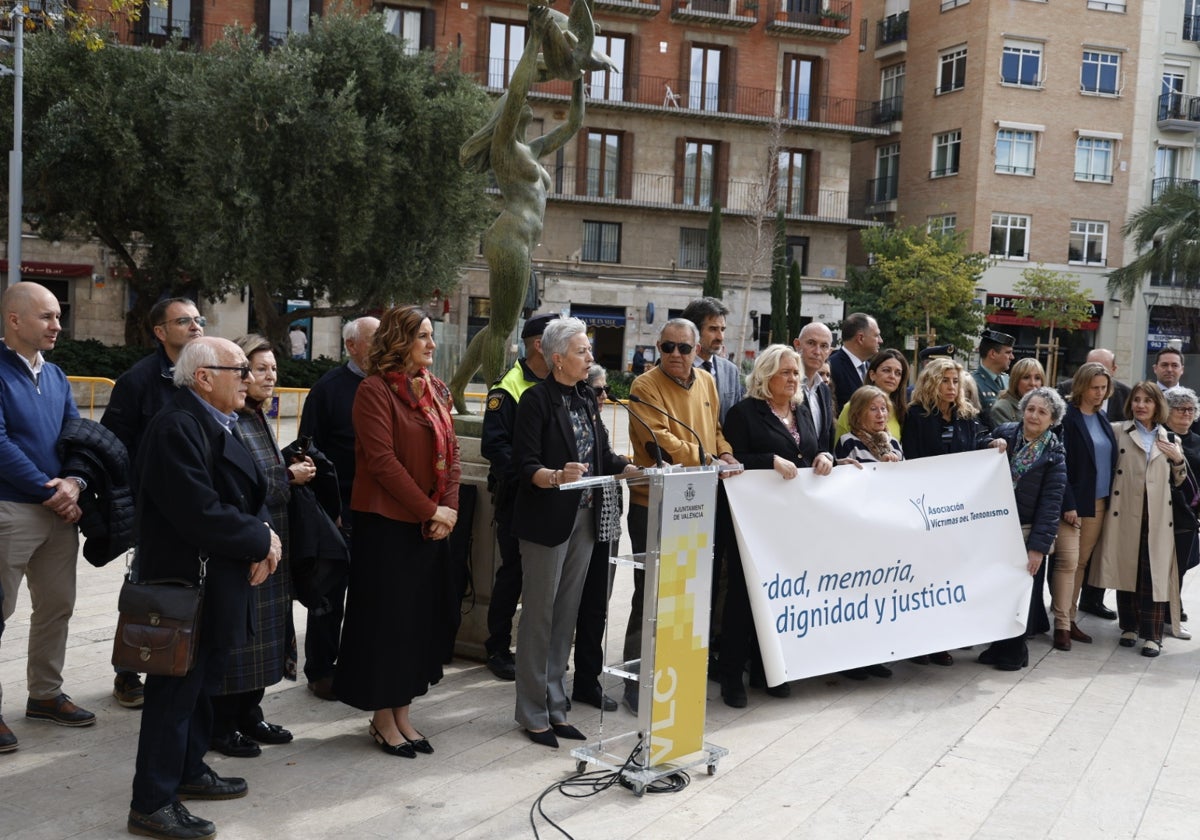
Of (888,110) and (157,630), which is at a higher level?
(888,110)

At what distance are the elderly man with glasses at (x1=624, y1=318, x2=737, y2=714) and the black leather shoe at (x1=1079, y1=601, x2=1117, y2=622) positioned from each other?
13.9ft

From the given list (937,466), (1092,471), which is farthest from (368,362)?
(1092,471)

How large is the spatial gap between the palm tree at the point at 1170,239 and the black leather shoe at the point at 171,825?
1567 inches

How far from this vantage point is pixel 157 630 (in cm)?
396

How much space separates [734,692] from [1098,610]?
4142mm

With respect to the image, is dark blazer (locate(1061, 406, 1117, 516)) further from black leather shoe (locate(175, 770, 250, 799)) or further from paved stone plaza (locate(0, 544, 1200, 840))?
black leather shoe (locate(175, 770, 250, 799))

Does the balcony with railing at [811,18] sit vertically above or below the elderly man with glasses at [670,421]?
above

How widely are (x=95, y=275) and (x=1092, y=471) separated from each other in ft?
113

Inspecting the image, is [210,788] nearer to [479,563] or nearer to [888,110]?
[479,563]

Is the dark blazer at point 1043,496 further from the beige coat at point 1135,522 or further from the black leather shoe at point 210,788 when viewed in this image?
the black leather shoe at point 210,788

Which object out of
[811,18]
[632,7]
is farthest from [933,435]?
[811,18]

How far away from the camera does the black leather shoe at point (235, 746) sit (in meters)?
4.96

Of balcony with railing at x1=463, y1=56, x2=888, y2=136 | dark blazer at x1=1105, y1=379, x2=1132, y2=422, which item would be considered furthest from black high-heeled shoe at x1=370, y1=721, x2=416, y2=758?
balcony with railing at x1=463, y1=56, x2=888, y2=136

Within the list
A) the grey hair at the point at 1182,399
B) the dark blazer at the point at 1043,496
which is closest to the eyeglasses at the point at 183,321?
the dark blazer at the point at 1043,496
